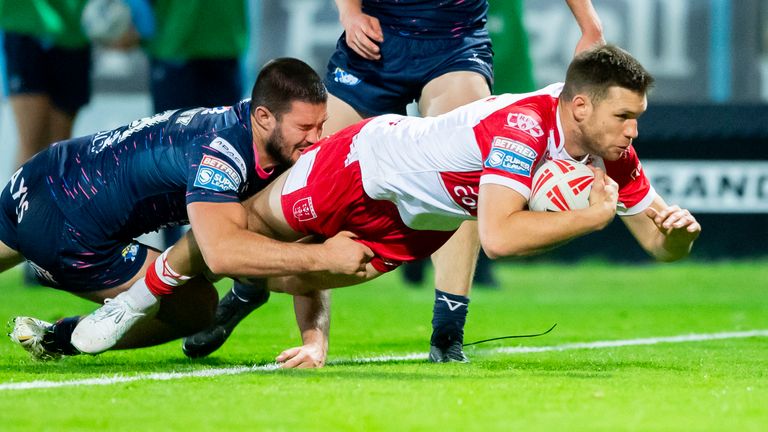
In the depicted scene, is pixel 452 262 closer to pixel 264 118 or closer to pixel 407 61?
pixel 407 61

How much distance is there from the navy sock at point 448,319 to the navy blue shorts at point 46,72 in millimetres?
6145

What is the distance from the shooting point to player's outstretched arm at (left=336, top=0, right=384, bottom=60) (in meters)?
6.88

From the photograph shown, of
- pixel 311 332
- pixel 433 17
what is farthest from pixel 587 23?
pixel 311 332

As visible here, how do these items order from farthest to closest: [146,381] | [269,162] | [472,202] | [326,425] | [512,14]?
1. [512,14]
2. [269,162]
3. [472,202]
4. [146,381]
5. [326,425]

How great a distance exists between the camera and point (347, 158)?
19.2ft

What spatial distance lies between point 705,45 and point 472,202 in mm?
8781

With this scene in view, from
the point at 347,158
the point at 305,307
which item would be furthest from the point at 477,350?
the point at 347,158

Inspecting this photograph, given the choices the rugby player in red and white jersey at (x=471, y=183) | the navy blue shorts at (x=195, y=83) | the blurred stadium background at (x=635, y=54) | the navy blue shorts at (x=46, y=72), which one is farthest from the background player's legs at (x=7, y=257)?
the blurred stadium background at (x=635, y=54)

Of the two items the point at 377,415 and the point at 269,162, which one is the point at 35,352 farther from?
the point at 377,415

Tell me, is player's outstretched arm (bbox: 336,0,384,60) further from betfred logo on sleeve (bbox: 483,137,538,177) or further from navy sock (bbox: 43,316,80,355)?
navy sock (bbox: 43,316,80,355)

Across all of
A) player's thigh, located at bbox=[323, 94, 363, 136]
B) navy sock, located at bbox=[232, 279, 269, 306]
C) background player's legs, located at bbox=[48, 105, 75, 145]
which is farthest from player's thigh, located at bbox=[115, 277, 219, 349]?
background player's legs, located at bbox=[48, 105, 75, 145]

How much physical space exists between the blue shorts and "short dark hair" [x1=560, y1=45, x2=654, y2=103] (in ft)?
4.74

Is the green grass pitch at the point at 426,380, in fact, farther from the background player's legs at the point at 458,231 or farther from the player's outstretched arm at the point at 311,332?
the background player's legs at the point at 458,231

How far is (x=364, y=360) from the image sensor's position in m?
6.33
